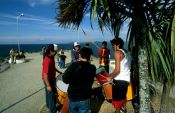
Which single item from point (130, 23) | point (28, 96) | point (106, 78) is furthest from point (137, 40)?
point (28, 96)

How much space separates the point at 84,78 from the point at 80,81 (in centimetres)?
8

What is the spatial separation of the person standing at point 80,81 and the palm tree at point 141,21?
60 cm

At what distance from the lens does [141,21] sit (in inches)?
194

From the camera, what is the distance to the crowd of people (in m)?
4.61

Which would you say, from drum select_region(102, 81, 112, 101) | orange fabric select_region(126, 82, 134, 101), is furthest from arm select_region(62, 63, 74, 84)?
orange fabric select_region(126, 82, 134, 101)

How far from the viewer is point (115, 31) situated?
19.4 feet

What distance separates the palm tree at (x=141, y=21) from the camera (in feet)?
15.7

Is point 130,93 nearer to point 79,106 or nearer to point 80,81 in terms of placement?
point 79,106

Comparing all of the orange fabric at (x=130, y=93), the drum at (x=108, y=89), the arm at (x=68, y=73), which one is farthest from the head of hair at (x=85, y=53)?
the orange fabric at (x=130, y=93)

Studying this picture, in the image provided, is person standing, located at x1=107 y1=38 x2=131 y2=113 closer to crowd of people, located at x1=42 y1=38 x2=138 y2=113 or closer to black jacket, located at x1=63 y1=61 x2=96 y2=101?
crowd of people, located at x1=42 y1=38 x2=138 y2=113

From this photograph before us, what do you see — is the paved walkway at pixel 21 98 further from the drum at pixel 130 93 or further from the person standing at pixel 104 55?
the drum at pixel 130 93

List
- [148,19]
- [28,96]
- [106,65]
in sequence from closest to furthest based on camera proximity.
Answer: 1. [148,19]
2. [28,96]
3. [106,65]

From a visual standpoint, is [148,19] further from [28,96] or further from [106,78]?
[28,96]

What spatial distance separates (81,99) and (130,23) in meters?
1.62
